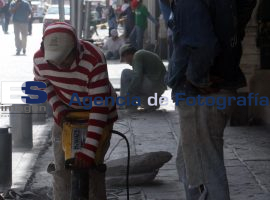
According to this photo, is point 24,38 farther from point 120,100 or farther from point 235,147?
point 235,147

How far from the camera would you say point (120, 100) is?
13.9 metres

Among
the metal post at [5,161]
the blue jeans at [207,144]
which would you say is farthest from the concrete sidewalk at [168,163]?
the blue jeans at [207,144]

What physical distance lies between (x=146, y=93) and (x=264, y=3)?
10.2 feet

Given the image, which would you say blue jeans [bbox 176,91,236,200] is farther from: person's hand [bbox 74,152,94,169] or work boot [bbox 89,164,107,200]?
person's hand [bbox 74,152,94,169]

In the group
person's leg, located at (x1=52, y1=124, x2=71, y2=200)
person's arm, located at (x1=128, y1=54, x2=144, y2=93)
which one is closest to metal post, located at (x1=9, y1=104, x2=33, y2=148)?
person's arm, located at (x1=128, y1=54, x2=144, y2=93)

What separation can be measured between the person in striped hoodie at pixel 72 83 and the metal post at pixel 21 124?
4.66 metres

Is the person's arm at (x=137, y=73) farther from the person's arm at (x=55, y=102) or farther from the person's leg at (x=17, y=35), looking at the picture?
the person's leg at (x=17, y=35)

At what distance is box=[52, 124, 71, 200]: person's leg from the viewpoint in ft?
19.2

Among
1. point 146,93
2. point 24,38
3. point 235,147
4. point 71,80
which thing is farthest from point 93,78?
point 24,38

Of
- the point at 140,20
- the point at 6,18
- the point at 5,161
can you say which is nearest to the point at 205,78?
the point at 5,161

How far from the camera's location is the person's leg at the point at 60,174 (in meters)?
5.86

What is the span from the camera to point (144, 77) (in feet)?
45.0

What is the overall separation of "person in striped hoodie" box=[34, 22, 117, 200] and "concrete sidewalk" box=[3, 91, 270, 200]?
1828 millimetres

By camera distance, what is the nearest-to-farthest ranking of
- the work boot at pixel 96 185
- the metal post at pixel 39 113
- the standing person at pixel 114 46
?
→ the work boot at pixel 96 185 → the metal post at pixel 39 113 → the standing person at pixel 114 46
